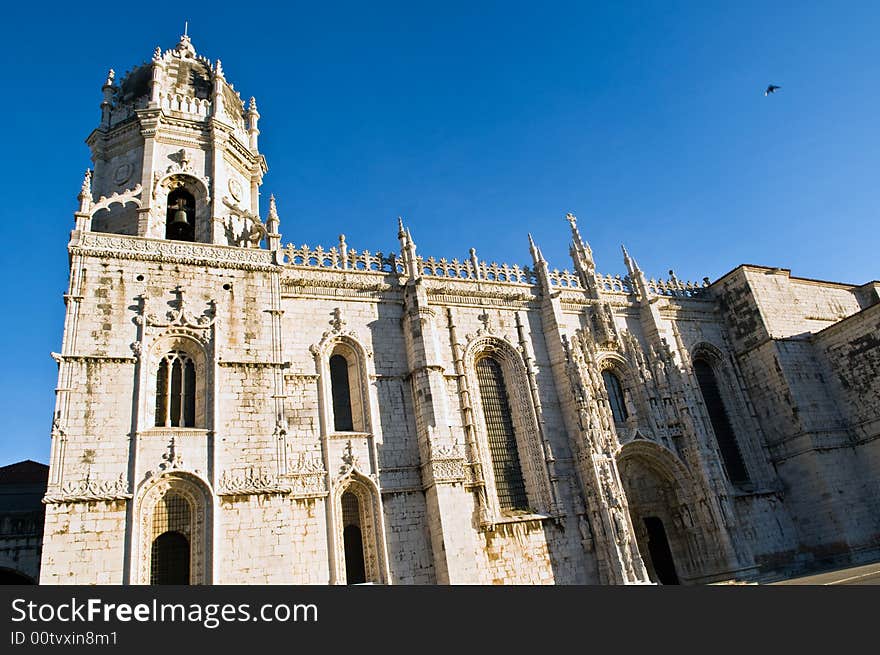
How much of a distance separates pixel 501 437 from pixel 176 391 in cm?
1164

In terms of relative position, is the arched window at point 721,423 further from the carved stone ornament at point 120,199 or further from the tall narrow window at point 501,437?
the carved stone ornament at point 120,199

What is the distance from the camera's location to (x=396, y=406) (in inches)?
844

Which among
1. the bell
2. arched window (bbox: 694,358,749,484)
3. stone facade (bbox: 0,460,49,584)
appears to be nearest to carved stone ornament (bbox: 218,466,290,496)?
stone facade (bbox: 0,460,49,584)

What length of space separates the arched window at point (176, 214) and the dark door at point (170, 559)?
10.7 meters

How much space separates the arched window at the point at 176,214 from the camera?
22328mm

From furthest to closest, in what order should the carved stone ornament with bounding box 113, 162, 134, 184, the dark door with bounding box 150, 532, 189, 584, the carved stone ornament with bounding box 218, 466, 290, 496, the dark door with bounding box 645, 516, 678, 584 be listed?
1. the dark door with bounding box 645, 516, 678, 584
2. the carved stone ornament with bounding box 113, 162, 134, 184
3. the carved stone ornament with bounding box 218, 466, 290, 496
4. the dark door with bounding box 150, 532, 189, 584

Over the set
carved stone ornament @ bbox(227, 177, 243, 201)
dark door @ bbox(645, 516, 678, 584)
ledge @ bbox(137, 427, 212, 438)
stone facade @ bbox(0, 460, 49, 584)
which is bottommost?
dark door @ bbox(645, 516, 678, 584)

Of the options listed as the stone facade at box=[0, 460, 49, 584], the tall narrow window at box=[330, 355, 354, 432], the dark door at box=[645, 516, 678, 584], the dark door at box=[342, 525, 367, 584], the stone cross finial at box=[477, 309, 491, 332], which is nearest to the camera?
the stone facade at box=[0, 460, 49, 584]

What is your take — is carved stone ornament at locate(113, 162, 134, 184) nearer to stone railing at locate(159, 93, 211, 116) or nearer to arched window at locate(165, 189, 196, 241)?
arched window at locate(165, 189, 196, 241)

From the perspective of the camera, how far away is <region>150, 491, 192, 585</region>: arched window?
55.2 ft

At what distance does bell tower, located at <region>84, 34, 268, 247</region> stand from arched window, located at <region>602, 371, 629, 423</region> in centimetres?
1550

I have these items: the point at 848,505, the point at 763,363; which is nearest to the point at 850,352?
the point at 763,363

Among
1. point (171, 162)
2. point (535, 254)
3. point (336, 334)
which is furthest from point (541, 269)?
point (171, 162)

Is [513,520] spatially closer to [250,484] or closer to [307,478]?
[307,478]
